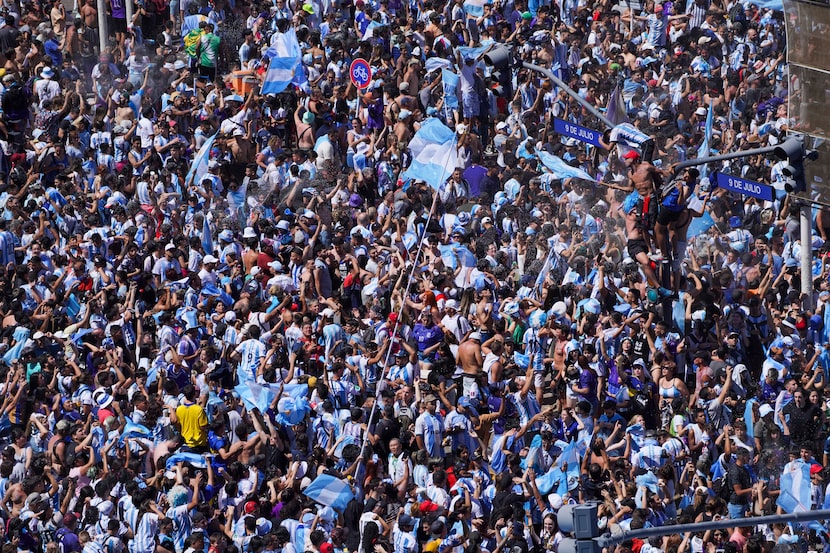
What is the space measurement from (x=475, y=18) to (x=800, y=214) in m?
8.16

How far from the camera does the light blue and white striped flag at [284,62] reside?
2869cm

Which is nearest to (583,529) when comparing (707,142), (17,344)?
(707,142)

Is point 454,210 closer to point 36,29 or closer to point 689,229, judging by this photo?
point 689,229

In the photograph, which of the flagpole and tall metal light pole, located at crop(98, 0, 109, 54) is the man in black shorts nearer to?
the flagpole

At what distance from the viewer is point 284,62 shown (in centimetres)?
2877

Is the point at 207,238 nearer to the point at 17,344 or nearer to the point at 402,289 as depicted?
the point at 17,344

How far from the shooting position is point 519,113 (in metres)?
27.8

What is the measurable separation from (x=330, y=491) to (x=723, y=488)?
154 inches

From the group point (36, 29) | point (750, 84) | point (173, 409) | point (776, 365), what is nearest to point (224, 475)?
point (173, 409)

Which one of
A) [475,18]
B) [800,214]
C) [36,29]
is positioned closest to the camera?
[800,214]

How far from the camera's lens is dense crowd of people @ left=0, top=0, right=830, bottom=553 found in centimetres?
2041

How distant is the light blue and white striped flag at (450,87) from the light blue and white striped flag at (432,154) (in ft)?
7.72

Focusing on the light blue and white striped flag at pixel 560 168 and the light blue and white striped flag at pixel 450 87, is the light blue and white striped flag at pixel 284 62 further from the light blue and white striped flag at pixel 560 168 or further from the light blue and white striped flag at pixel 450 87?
the light blue and white striped flag at pixel 560 168

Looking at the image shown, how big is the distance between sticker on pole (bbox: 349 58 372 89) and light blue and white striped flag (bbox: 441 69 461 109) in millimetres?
1054
